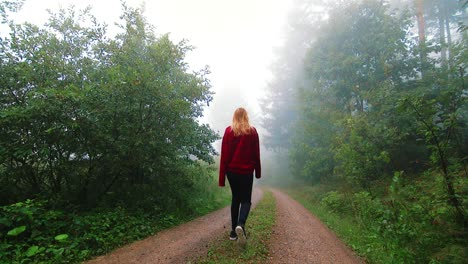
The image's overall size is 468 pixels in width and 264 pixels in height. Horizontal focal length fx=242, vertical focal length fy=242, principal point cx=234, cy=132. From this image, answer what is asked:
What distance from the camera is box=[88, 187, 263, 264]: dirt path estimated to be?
3966 mm

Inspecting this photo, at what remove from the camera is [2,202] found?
17.8ft

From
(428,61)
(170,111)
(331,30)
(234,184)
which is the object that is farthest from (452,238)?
(331,30)

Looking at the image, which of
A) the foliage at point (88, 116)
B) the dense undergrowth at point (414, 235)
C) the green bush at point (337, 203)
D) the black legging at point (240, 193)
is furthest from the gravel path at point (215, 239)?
the green bush at point (337, 203)

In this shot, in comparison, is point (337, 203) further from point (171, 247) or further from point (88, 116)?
point (88, 116)

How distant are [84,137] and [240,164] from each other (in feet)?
13.1

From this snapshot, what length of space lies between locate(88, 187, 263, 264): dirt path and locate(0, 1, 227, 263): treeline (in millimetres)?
400

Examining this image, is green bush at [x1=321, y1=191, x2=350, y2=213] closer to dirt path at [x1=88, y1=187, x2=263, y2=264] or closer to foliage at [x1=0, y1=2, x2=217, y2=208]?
dirt path at [x1=88, y1=187, x2=263, y2=264]

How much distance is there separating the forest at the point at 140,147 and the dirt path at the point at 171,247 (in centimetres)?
38

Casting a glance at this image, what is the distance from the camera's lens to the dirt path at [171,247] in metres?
3.97

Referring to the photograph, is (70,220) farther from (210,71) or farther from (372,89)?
(372,89)

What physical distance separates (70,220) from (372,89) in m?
11.9

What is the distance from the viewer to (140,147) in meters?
6.14

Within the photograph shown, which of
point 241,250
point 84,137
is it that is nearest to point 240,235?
point 241,250

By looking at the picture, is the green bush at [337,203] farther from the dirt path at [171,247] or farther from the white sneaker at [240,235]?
the white sneaker at [240,235]
